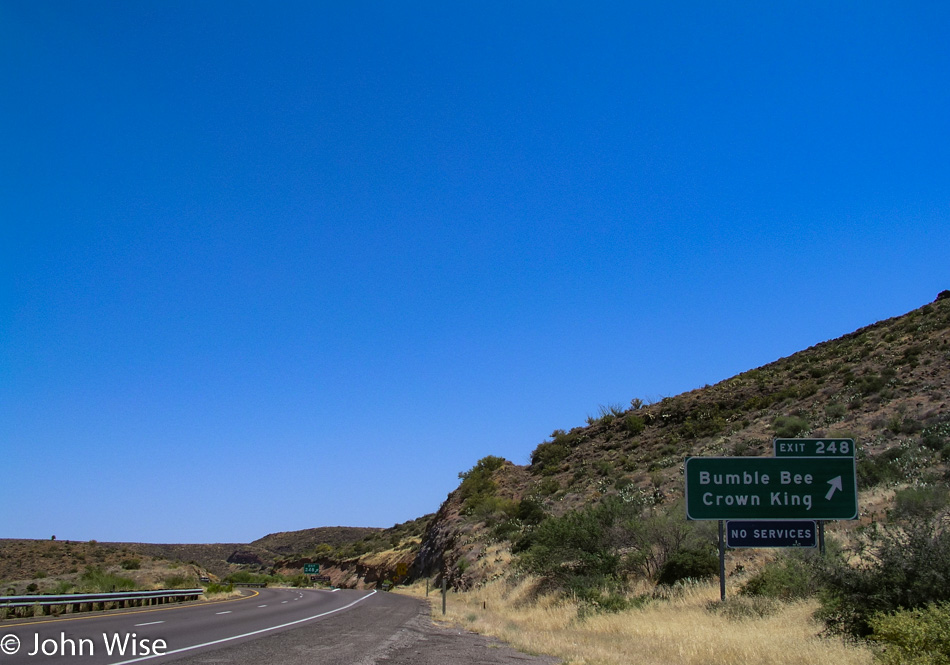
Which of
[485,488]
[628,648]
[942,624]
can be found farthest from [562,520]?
[485,488]

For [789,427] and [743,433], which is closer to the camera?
[789,427]

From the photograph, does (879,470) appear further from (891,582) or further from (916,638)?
(916,638)

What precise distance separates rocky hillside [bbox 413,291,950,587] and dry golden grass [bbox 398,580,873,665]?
45.5ft

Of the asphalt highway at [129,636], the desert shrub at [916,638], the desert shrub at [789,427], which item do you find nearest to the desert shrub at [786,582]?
the desert shrub at [916,638]

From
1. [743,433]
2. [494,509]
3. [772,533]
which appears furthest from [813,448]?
[494,509]

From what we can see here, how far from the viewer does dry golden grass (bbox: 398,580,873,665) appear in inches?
486

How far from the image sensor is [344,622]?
2236 cm

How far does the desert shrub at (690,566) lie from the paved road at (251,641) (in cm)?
910

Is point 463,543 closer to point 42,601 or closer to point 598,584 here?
point 598,584

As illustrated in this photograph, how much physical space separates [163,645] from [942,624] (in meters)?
13.1

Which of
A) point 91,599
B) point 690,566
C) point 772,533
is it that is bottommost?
point 91,599

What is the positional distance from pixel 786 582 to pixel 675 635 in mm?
6284

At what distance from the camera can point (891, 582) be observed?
1295 centimetres

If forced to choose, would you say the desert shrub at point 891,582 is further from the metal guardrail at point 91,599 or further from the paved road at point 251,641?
the metal guardrail at point 91,599
